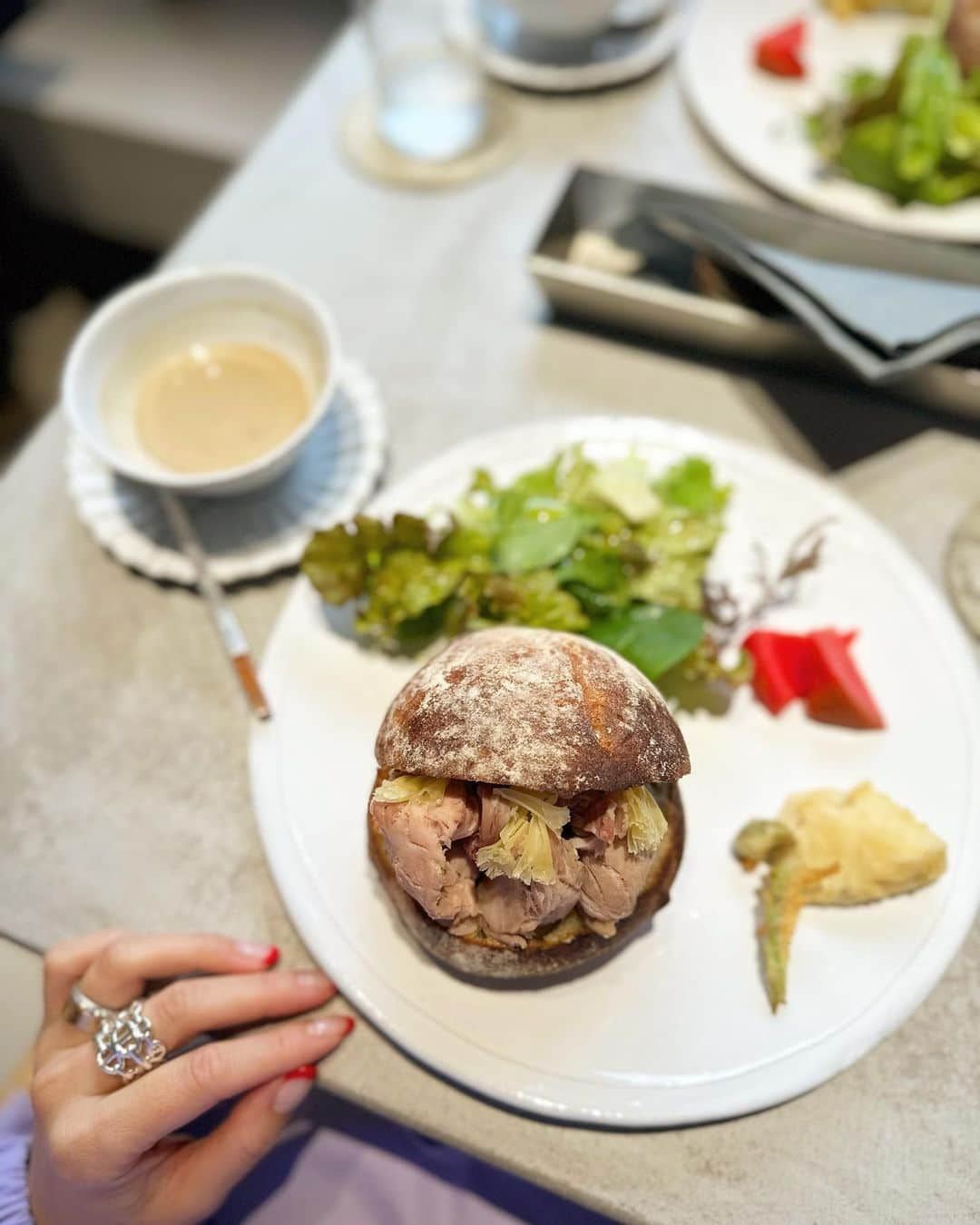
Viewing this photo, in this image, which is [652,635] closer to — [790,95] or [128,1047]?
[128,1047]

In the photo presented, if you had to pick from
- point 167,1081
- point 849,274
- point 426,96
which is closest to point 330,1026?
point 167,1081

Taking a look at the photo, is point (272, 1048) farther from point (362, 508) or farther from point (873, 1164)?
point (362, 508)

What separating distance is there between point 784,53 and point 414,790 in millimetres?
1751

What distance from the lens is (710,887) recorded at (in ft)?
3.82

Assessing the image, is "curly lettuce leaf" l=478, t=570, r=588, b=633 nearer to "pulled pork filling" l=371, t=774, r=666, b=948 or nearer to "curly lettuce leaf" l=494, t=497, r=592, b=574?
"curly lettuce leaf" l=494, t=497, r=592, b=574

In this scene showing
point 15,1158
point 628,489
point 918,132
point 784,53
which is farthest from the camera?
point 784,53

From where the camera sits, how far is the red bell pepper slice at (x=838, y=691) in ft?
4.03

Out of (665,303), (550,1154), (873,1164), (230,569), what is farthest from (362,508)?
(873,1164)

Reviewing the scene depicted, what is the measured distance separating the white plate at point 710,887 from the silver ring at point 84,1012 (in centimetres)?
24

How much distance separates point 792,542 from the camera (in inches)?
55.6

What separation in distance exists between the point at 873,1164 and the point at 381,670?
0.82m

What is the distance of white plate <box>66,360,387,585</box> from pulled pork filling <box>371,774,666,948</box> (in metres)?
0.59

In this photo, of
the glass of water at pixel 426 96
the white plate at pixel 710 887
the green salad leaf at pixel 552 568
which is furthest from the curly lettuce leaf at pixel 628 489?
the glass of water at pixel 426 96

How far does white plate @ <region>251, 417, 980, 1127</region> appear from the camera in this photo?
1.05 m
